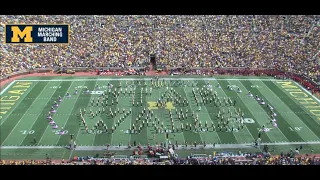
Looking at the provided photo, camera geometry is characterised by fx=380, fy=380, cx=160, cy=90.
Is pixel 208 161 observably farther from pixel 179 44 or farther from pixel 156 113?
pixel 179 44

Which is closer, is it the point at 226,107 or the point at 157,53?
the point at 226,107

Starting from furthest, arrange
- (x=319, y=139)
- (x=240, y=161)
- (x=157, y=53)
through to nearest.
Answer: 1. (x=157, y=53)
2. (x=319, y=139)
3. (x=240, y=161)

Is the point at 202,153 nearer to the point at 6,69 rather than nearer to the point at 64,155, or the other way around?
the point at 64,155

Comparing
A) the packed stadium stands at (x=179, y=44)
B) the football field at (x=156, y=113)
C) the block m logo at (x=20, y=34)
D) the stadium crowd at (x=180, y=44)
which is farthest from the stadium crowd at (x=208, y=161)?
the stadium crowd at (x=180, y=44)

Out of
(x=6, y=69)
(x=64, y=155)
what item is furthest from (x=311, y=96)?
(x=6, y=69)

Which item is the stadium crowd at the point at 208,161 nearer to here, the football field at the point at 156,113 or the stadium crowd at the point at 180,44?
the football field at the point at 156,113

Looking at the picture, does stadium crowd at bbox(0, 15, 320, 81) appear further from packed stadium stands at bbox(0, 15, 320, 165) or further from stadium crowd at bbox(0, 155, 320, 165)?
stadium crowd at bbox(0, 155, 320, 165)
